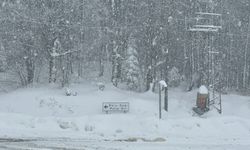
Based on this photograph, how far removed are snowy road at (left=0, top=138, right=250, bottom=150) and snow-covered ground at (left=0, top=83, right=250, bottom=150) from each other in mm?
48

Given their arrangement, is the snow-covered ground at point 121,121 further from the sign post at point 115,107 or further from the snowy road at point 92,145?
the sign post at point 115,107

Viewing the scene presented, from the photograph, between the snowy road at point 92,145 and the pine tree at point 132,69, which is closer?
the snowy road at point 92,145

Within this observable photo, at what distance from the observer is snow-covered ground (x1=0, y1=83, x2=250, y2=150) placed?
28328 millimetres

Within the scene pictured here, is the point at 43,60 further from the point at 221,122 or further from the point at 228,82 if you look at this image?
the point at 221,122

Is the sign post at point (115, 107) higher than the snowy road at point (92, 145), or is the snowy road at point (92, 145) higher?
the snowy road at point (92, 145)

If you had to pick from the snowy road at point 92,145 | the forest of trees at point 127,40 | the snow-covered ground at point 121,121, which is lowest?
the snow-covered ground at point 121,121

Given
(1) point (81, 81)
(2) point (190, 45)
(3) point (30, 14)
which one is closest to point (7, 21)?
(3) point (30, 14)

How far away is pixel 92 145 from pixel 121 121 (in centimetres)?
768

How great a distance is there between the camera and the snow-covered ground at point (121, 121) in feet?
92.9

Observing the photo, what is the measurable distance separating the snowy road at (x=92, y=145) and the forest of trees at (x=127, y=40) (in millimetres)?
19734

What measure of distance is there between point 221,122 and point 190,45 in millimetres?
16992

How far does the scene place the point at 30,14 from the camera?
4731 centimetres

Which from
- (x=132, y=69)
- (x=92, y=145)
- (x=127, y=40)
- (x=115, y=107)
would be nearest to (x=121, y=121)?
(x=115, y=107)

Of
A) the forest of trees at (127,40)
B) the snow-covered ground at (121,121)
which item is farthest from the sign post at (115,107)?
the forest of trees at (127,40)
